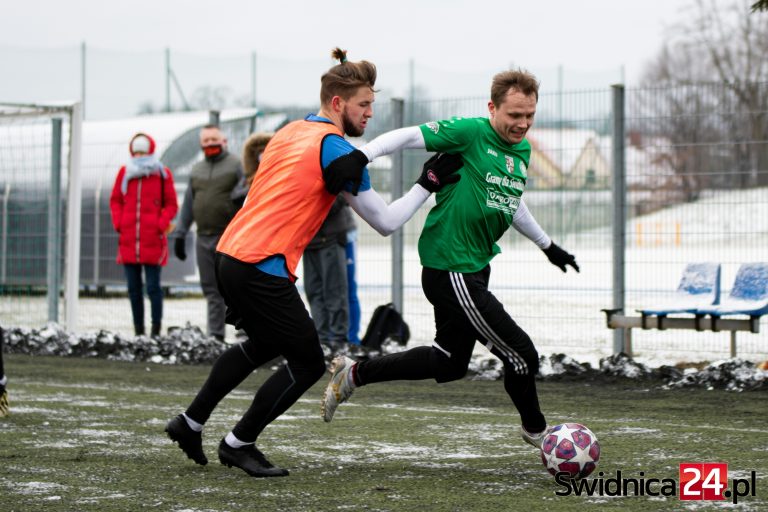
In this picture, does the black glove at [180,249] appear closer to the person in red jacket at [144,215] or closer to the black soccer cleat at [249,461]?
the person in red jacket at [144,215]

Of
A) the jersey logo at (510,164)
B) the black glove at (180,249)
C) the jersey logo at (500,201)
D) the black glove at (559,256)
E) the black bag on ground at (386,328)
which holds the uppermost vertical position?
the jersey logo at (510,164)

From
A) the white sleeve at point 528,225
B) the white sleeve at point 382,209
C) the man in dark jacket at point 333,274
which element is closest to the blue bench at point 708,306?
the man in dark jacket at point 333,274

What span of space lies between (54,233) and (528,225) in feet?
30.8

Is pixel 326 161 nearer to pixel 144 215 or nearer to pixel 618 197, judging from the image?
pixel 618 197

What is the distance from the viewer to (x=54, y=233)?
49.4 ft

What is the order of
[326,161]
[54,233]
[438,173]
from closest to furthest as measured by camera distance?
[326,161]
[438,173]
[54,233]

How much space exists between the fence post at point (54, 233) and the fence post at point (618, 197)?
653 centimetres

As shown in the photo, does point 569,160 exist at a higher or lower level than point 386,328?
higher

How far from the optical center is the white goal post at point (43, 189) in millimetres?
14672

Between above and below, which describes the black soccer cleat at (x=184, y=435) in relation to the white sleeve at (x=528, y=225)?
below

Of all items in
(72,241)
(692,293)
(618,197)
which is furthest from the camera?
(72,241)

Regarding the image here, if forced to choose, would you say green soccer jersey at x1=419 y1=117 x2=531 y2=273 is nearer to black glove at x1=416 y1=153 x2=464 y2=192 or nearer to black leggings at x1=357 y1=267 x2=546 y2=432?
black leggings at x1=357 y1=267 x2=546 y2=432

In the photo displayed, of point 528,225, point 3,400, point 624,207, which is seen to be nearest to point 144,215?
point 624,207

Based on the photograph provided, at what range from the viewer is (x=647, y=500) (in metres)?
5.26
